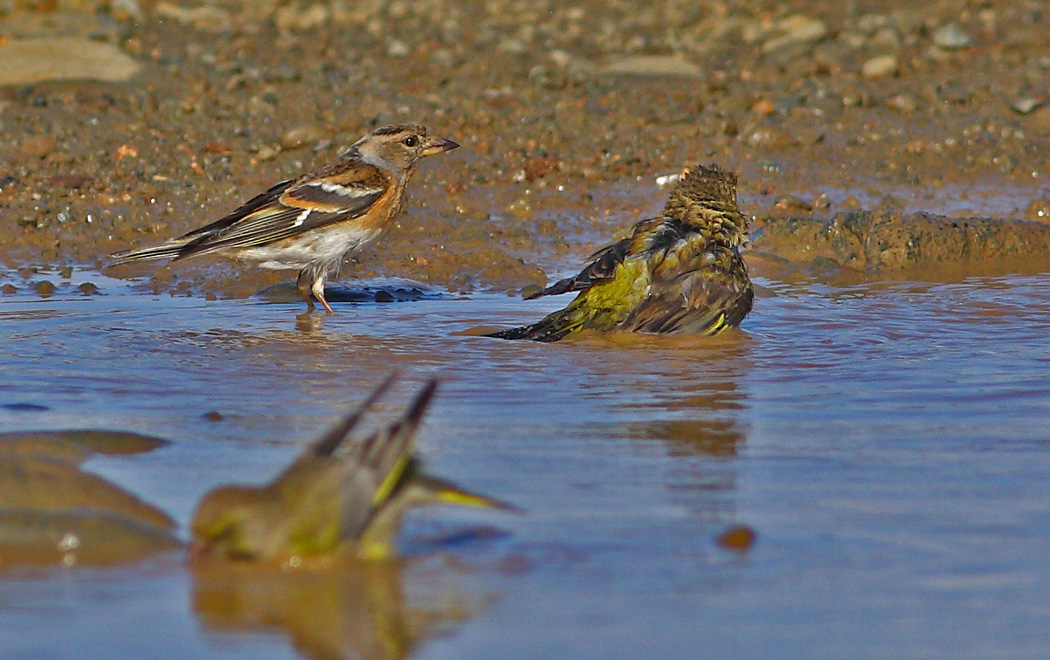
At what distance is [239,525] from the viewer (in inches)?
138

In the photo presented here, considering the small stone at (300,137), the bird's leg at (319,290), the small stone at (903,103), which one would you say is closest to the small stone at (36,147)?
the small stone at (300,137)

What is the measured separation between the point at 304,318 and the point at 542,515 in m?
4.02

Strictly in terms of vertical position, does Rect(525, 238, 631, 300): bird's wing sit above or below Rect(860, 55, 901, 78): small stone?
below

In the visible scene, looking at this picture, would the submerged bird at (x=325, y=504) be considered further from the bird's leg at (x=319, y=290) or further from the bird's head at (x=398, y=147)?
the bird's head at (x=398, y=147)

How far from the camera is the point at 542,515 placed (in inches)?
153

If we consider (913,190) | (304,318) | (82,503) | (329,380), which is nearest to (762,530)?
(82,503)

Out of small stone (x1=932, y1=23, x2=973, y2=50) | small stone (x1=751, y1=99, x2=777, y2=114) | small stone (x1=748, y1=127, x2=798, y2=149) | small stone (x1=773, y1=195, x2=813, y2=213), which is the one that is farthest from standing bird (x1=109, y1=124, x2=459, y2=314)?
small stone (x1=932, y1=23, x2=973, y2=50)

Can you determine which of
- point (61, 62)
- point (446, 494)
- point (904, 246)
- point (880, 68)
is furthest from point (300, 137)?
point (446, 494)

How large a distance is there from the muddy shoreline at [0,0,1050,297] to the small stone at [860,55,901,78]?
0.07 feet

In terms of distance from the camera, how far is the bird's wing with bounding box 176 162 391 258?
847 cm

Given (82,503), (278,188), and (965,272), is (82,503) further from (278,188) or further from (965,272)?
(965,272)

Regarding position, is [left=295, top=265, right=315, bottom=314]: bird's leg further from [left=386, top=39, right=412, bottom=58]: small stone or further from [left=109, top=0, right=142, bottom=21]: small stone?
[left=109, top=0, right=142, bottom=21]: small stone

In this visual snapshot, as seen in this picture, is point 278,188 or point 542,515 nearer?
point 542,515

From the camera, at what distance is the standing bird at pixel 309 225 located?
842cm
